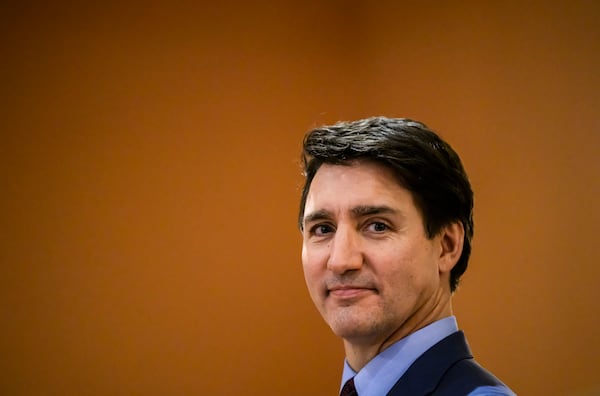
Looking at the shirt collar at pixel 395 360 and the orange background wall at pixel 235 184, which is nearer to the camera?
the shirt collar at pixel 395 360

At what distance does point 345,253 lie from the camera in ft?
2.98

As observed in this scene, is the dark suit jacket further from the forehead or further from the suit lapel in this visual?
the forehead

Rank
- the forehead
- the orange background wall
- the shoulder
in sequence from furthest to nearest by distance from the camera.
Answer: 1. the orange background wall
2. the forehead
3. the shoulder

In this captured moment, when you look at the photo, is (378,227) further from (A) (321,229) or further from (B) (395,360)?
(B) (395,360)

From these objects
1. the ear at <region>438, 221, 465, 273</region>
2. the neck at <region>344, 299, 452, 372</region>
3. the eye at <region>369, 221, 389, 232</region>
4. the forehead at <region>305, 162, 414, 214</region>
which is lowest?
the neck at <region>344, 299, 452, 372</region>

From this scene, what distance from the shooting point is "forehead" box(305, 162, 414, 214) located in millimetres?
937

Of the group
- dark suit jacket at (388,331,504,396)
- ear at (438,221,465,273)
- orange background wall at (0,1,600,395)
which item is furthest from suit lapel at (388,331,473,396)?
orange background wall at (0,1,600,395)

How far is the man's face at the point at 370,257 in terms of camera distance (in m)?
0.91

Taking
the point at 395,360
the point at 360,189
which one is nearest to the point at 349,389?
the point at 395,360

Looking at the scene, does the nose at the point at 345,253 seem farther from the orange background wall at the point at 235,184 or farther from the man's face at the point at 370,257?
the orange background wall at the point at 235,184

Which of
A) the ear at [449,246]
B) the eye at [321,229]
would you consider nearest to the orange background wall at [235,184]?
the ear at [449,246]

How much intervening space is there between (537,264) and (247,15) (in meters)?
1.75

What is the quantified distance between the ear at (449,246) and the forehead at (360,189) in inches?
4.4

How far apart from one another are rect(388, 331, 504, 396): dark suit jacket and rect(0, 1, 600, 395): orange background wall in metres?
1.12
